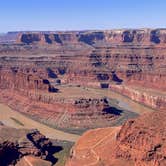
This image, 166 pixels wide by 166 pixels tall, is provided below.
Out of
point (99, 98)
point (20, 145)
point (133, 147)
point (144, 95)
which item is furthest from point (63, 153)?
point (144, 95)

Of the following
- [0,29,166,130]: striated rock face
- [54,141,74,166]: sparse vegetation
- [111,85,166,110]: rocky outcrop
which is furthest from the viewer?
[111,85,166,110]: rocky outcrop

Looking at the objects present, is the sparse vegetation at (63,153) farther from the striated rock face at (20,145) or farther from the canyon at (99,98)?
the canyon at (99,98)

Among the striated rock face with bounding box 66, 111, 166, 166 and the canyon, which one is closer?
the striated rock face with bounding box 66, 111, 166, 166

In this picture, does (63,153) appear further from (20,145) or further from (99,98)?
(99,98)

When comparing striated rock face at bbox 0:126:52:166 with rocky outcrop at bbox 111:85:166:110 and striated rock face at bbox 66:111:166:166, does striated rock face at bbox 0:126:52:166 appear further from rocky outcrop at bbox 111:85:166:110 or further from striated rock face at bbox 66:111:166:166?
rocky outcrop at bbox 111:85:166:110

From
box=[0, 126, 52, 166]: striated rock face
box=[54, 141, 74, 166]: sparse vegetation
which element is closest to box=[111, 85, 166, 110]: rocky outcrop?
box=[54, 141, 74, 166]: sparse vegetation

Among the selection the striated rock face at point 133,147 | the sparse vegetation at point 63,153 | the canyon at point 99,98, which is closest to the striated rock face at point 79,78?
the canyon at point 99,98

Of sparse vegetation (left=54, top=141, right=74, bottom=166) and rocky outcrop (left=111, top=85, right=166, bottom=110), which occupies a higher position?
rocky outcrop (left=111, top=85, right=166, bottom=110)
